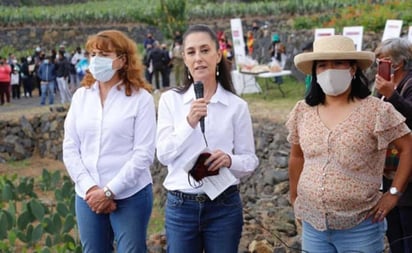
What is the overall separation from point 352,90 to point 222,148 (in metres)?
0.69

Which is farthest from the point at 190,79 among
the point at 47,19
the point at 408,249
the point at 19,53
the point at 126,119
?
the point at 47,19

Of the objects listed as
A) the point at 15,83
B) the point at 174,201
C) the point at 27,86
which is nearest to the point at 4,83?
the point at 15,83

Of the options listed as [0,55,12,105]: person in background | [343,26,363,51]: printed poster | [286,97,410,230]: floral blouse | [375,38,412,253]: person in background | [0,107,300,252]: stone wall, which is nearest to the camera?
[286,97,410,230]: floral blouse

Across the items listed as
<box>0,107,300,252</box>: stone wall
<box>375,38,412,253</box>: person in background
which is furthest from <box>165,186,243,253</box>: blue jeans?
<box>0,107,300,252</box>: stone wall

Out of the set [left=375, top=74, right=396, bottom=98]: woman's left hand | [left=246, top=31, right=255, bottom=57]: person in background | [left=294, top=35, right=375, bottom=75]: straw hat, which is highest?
A: [left=294, top=35, right=375, bottom=75]: straw hat

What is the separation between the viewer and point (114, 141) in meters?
4.84

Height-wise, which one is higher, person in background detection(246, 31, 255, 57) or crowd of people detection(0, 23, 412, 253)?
crowd of people detection(0, 23, 412, 253)

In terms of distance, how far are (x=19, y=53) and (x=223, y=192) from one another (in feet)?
93.2

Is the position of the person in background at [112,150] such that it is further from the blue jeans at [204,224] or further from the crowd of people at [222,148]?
the blue jeans at [204,224]

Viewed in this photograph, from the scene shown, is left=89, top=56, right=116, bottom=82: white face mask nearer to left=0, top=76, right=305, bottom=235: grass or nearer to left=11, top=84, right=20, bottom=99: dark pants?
left=0, top=76, right=305, bottom=235: grass

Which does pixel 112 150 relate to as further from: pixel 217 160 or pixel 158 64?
pixel 158 64

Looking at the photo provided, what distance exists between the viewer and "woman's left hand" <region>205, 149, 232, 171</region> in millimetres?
4254

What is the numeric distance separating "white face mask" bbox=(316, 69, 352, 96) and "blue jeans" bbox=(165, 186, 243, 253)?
71cm

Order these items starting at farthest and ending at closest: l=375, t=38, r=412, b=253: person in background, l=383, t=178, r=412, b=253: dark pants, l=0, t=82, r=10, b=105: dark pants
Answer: l=0, t=82, r=10, b=105: dark pants → l=383, t=178, r=412, b=253: dark pants → l=375, t=38, r=412, b=253: person in background
